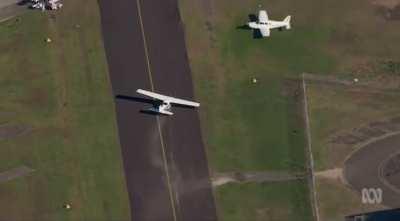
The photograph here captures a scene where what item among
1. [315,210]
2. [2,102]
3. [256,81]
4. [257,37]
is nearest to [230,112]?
[256,81]

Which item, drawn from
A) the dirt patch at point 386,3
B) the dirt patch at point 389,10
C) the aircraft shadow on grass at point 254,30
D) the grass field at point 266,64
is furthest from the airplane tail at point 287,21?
the dirt patch at point 389,10

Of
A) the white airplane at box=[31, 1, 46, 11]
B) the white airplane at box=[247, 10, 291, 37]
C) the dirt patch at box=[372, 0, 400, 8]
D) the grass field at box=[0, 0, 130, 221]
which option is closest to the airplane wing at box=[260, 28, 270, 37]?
the white airplane at box=[247, 10, 291, 37]

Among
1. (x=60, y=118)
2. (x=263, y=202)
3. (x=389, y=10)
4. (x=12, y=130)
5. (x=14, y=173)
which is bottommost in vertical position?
(x=263, y=202)

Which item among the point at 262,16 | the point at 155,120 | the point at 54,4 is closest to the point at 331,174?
the point at 262,16

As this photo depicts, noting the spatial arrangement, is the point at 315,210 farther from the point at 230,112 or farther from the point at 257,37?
the point at 257,37

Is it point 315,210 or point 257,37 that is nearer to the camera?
point 315,210

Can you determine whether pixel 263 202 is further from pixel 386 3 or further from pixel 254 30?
pixel 386 3
